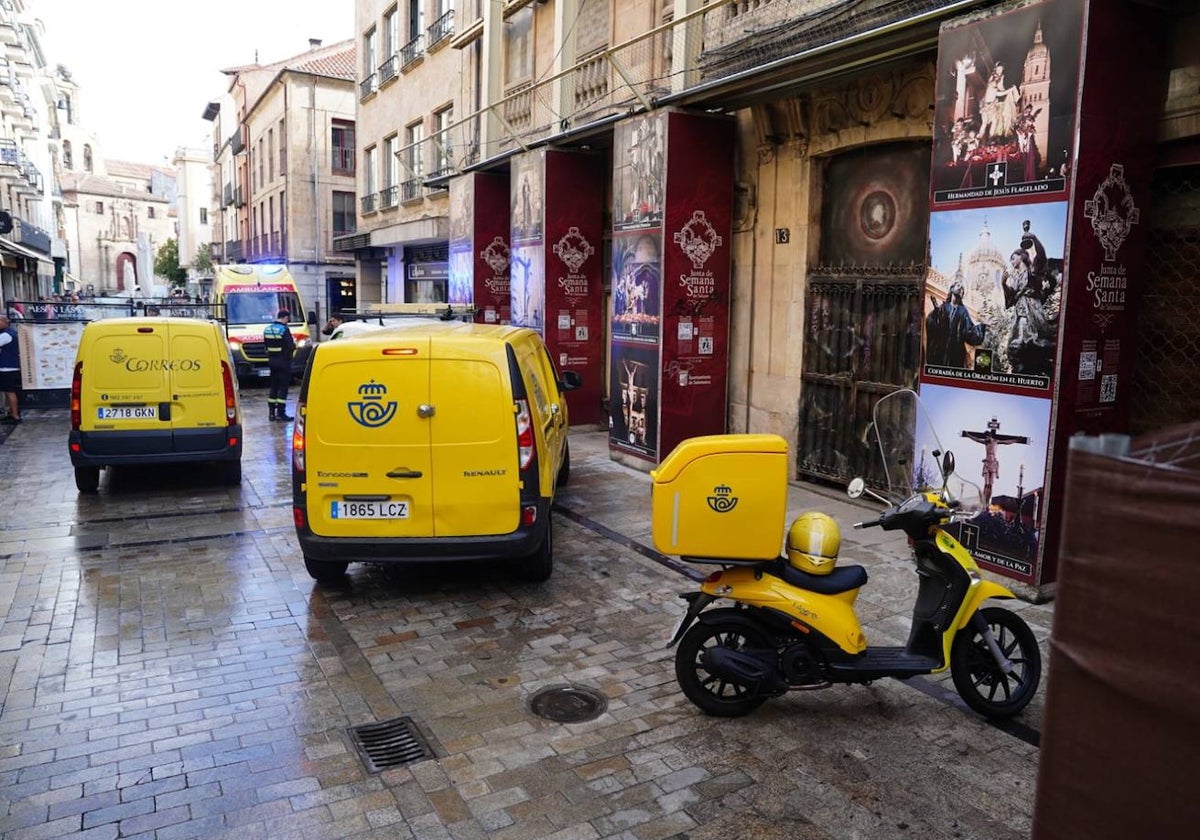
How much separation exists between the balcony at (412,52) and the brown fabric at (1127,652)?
22.1m

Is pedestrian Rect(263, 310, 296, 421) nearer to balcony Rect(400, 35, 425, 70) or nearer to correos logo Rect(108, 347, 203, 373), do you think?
correos logo Rect(108, 347, 203, 373)

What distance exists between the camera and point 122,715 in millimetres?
4824

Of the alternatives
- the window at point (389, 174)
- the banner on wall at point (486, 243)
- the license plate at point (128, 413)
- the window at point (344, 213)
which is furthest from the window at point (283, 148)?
the license plate at point (128, 413)

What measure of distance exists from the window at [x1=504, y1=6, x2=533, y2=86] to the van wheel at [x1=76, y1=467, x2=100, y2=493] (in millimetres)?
10012

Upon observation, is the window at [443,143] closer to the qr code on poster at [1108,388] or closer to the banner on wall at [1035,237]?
the banner on wall at [1035,237]

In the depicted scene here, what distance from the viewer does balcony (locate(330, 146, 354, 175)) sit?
37625mm

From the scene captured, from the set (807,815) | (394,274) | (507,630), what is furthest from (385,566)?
(394,274)

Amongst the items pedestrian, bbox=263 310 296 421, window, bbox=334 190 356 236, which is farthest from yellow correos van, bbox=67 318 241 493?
window, bbox=334 190 356 236

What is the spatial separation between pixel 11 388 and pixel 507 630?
13293mm

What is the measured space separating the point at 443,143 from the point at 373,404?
1488 centimetres

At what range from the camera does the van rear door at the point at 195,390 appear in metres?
9.84

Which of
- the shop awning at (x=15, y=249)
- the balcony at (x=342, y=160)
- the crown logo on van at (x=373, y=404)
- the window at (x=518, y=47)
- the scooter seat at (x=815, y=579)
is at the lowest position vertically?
the scooter seat at (x=815, y=579)

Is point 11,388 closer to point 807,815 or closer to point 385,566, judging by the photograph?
point 385,566

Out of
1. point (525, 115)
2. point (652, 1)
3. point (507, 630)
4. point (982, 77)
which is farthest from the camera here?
point (525, 115)
